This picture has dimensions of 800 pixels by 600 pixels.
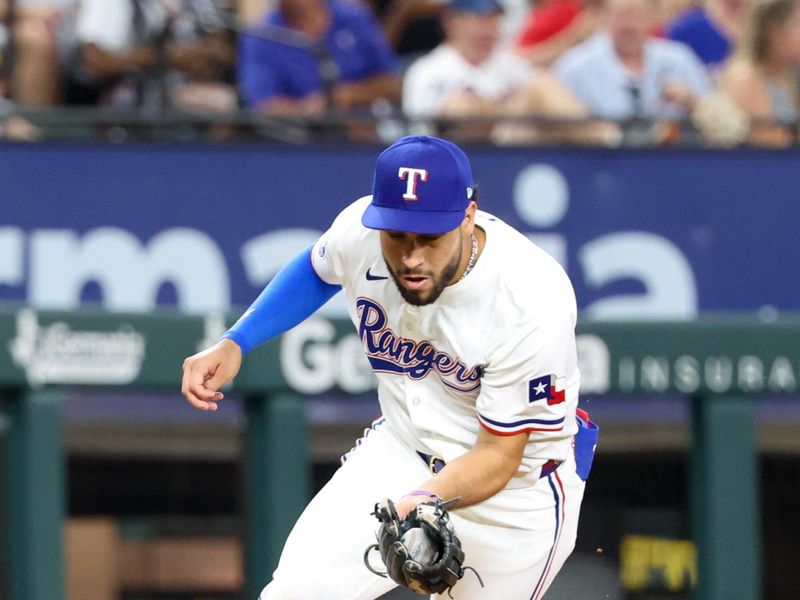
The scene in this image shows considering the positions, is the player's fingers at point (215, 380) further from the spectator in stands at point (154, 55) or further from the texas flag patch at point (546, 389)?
the spectator in stands at point (154, 55)

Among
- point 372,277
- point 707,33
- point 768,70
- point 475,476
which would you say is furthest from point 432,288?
point 707,33

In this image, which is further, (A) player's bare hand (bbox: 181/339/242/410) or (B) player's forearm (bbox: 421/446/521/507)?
(A) player's bare hand (bbox: 181/339/242/410)

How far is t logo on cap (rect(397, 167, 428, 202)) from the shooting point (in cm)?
365

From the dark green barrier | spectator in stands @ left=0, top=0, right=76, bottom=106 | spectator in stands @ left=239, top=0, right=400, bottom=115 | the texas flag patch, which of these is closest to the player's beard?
the texas flag patch

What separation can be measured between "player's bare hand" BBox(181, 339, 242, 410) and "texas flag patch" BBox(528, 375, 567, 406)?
744 mm

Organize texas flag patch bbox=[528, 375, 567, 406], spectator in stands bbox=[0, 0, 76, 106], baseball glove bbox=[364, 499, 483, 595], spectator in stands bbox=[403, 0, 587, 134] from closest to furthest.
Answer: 1. baseball glove bbox=[364, 499, 483, 595]
2. texas flag patch bbox=[528, 375, 567, 406]
3. spectator in stands bbox=[0, 0, 76, 106]
4. spectator in stands bbox=[403, 0, 587, 134]

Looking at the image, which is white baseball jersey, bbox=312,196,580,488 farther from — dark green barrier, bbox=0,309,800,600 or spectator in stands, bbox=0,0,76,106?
spectator in stands, bbox=0,0,76,106

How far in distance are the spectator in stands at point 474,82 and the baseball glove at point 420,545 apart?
12.5ft

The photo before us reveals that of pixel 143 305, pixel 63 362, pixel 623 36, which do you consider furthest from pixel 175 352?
pixel 623 36

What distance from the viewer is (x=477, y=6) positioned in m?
7.33

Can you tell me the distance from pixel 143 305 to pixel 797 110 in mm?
3149

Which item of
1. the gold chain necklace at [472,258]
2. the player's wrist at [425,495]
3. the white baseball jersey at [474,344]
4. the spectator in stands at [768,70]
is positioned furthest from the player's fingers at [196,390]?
the spectator in stands at [768,70]

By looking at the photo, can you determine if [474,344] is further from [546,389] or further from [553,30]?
[553,30]

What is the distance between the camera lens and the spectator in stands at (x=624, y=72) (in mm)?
7418
